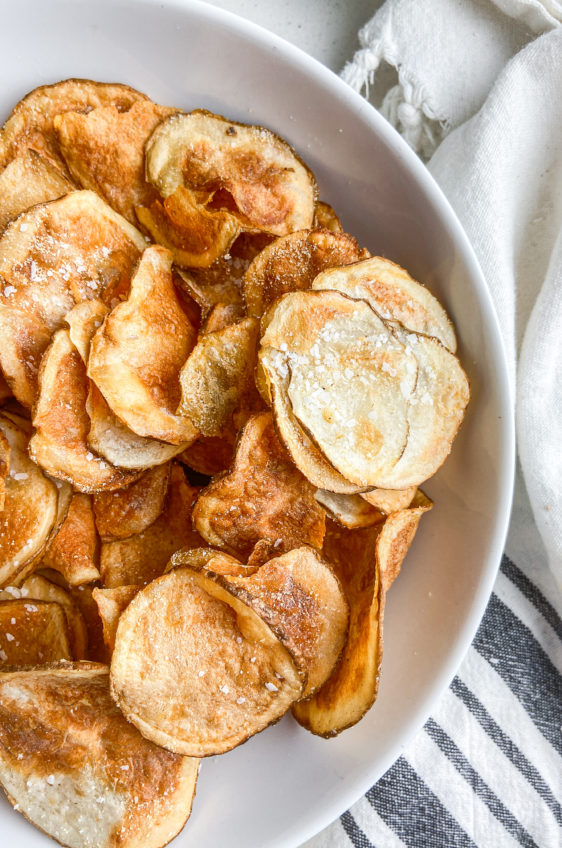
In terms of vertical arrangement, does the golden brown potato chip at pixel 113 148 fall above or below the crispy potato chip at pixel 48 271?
above

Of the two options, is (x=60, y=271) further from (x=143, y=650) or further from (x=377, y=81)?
(x=377, y=81)

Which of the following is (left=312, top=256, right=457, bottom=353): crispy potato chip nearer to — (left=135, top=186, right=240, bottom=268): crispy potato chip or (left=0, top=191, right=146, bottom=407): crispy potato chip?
(left=135, top=186, right=240, bottom=268): crispy potato chip

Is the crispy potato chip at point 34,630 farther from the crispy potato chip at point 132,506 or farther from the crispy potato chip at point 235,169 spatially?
the crispy potato chip at point 235,169

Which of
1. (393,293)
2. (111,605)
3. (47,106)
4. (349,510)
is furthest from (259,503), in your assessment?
(47,106)

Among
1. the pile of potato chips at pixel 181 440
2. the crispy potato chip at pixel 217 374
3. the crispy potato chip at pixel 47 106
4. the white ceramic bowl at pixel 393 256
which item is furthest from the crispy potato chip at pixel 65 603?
the crispy potato chip at pixel 47 106

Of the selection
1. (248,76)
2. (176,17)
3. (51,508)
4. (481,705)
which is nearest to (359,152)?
(248,76)

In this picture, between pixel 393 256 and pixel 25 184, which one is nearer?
pixel 25 184

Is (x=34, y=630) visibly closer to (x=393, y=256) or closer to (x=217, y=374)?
(x=217, y=374)
